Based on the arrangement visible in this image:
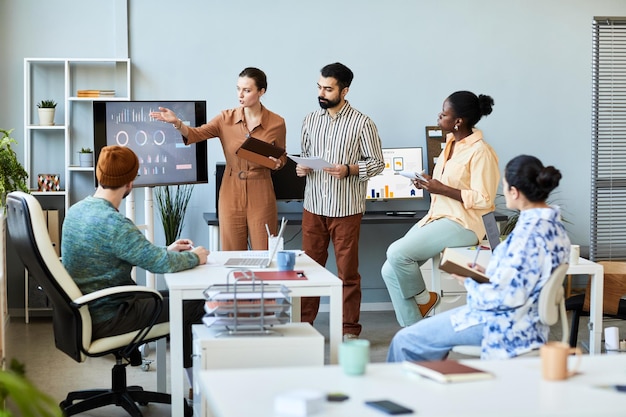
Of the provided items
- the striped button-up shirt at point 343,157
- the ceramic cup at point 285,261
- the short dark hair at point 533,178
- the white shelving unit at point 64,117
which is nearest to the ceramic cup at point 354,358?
the short dark hair at point 533,178

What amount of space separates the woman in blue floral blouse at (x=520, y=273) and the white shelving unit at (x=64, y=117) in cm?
398

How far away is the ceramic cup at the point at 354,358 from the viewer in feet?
8.21

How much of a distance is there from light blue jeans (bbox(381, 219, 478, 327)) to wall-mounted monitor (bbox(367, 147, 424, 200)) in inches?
70.1

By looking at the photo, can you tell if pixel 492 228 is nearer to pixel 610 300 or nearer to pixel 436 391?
pixel 610 300

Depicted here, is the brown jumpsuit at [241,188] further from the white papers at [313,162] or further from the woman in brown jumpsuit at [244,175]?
the white papers at [313,162]

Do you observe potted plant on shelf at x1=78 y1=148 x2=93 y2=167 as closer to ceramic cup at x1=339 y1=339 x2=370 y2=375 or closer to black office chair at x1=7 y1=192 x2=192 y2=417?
black office chair at x1=7 y1=192 x2=192 y2=417

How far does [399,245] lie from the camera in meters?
5.19

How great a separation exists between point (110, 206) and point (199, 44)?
3.15 meters

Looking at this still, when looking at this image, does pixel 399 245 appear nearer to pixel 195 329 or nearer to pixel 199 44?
pixel 195 329

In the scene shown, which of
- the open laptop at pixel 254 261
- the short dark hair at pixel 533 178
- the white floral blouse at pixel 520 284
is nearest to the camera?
the white floral blouse at pixel 520 284

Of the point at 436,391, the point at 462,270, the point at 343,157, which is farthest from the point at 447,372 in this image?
the point at 343,157

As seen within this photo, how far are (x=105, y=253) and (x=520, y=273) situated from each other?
181cm

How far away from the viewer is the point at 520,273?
3232 millimetres

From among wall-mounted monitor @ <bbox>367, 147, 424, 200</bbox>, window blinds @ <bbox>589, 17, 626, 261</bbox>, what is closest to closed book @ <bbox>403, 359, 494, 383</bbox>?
window blinds @ <bbox>589, 17, 626, 261</bbox>
